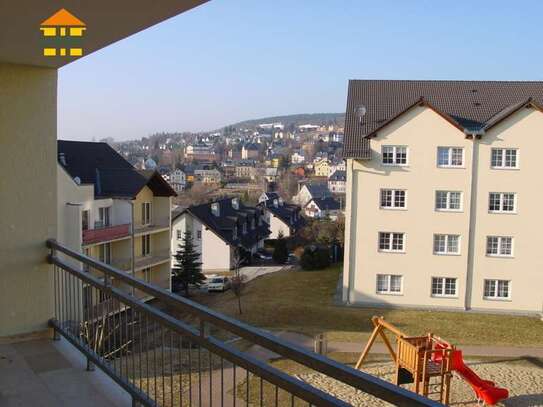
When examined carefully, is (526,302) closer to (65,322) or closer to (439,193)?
(439,193)

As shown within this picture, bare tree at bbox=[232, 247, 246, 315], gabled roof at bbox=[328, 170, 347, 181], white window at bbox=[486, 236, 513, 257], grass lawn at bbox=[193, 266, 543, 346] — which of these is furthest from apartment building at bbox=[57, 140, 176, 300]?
gabled roof at bbox=[328, 170, 347, 181]

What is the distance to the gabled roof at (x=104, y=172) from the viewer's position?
25.6 m

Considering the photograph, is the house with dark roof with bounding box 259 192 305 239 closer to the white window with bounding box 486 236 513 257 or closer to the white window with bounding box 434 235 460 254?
the white window with bounding box 434 235 460 254

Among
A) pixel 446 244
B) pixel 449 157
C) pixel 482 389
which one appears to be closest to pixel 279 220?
pixel 446 244

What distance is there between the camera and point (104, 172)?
26.3m

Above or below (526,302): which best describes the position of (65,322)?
above

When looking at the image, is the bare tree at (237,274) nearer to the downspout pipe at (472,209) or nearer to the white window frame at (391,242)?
the white window frame at (391,242)

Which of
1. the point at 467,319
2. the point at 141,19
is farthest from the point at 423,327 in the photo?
the point at 141,19

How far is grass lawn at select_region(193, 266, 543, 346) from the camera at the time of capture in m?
18.5

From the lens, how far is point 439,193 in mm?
22625

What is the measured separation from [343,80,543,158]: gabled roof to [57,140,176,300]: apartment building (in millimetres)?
9876

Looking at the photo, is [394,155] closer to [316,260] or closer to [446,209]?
[446,209]

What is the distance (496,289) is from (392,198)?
5.54 m

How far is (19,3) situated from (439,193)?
21.5m
